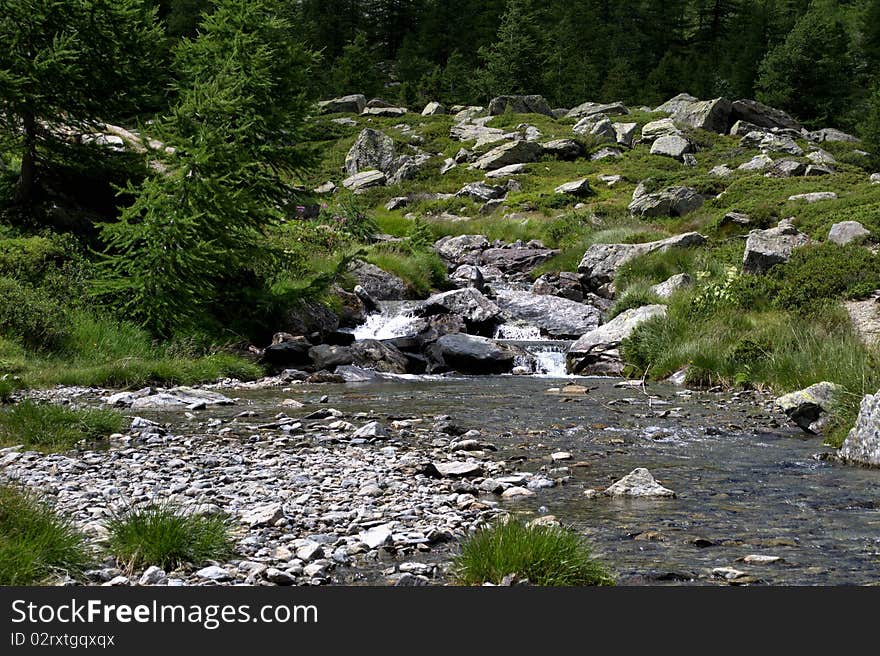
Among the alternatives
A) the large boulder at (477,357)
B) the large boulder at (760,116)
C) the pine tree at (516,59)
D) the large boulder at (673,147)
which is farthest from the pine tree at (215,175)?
the pine tree at (516,59)

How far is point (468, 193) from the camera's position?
42469mm

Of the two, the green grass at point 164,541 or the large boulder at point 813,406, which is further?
the large boulder at point 813,406

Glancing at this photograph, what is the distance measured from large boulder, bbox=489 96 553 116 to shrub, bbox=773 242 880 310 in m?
47.5

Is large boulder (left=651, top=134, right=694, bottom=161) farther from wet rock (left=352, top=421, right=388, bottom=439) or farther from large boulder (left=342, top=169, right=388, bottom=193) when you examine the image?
wet rock (left=352, top=421, right=388, bottom=439)

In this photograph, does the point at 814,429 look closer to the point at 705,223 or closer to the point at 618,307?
the point at 618,307

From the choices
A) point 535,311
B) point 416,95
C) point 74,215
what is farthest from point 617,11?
point 74,215

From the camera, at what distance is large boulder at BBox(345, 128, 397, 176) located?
51431 mm

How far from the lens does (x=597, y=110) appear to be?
205ft

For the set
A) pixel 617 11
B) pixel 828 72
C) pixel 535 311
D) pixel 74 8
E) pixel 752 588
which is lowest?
pixel 535 311

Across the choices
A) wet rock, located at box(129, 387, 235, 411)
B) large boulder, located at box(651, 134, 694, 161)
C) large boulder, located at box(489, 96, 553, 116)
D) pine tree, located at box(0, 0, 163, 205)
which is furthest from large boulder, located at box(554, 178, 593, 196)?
wet rock, located at box(129, 387, 235, 411)

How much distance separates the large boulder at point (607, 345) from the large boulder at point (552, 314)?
2420mm

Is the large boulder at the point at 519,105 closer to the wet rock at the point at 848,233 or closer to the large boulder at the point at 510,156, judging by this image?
the large boulder at the point at 510,156

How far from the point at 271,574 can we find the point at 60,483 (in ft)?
10.2

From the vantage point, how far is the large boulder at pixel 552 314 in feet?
66.5
